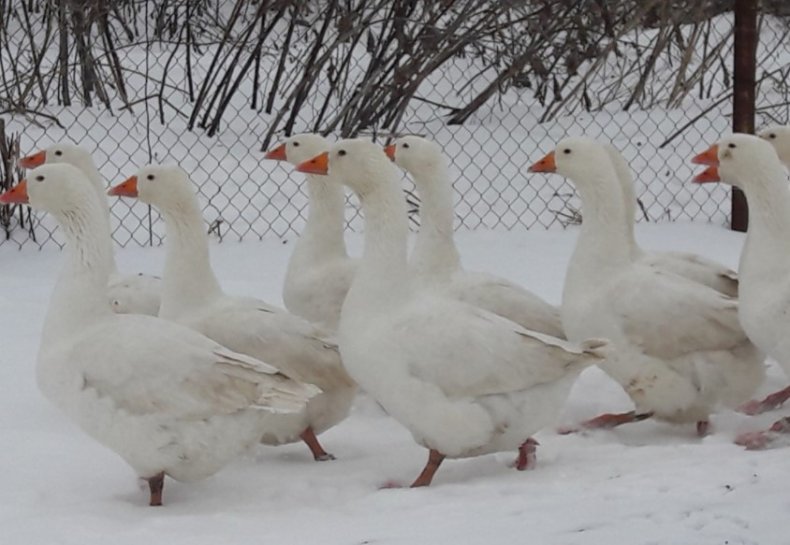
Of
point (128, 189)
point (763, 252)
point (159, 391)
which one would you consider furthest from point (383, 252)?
point (763, 252)

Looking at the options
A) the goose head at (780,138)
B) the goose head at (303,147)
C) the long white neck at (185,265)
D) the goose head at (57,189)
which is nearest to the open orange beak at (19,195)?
the goose head at (57,189)

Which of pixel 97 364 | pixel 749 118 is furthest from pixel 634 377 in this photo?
pixel 749 118

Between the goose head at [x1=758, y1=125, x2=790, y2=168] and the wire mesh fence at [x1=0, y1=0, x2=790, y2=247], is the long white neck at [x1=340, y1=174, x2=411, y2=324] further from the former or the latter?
the wire mesh fence at [x1=0, y1=0, x2=790, y2=247]

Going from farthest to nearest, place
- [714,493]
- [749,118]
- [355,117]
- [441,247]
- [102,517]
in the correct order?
[355,117] → [749,118] → [441,247] → [102,517] → [714,493]

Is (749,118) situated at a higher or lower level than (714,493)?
higher

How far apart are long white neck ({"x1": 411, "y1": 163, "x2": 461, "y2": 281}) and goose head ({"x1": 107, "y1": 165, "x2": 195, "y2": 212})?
1.01m

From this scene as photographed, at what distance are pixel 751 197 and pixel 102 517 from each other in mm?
2632

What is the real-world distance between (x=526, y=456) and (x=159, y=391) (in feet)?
4.24

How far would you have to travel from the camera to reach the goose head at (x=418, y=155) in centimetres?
568

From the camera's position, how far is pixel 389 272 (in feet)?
15.5

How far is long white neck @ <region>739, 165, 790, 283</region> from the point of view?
16.3 feet

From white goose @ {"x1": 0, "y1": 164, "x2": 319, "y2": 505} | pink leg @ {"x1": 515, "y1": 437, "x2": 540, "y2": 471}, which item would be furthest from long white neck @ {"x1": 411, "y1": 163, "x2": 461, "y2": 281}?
white goose @ {"x1": 0, "y1": 164, "x2": 319, "y2": 505}

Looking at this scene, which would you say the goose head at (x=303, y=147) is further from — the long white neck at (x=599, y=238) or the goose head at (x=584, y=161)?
the long white neck at (x=599, y=238)

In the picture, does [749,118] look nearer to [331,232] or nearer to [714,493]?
[331,232]
